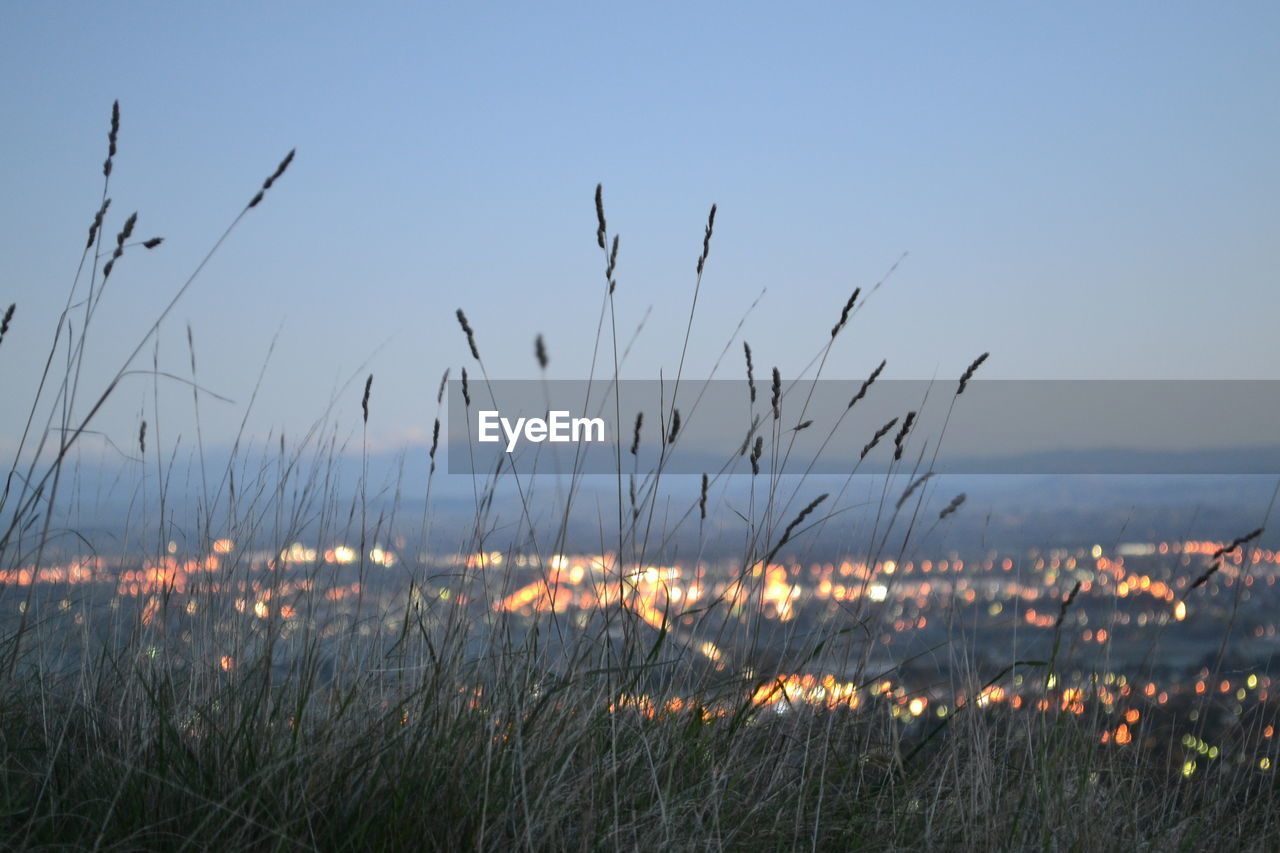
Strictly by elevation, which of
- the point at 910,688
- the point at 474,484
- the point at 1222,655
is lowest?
the point at 910,688

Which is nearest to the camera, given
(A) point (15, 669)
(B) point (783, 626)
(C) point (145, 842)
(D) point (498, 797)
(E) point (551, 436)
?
(C) point (145, 842)

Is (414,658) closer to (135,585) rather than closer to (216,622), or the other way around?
(216,622)

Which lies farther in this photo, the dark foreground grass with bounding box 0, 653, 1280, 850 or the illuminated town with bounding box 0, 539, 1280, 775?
the illuminated town with bounding box 0, 539, 1280, 775

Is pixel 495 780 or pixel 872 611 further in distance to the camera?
pixel 872 611

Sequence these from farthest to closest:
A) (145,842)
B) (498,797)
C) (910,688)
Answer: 1. (910,688)
2. (498,797)
3. (145,842)

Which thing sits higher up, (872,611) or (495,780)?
(872,611)

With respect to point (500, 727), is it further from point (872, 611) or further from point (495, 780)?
point (872, 611)

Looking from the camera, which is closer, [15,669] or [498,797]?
[498,797]

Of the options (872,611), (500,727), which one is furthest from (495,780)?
(872,611)

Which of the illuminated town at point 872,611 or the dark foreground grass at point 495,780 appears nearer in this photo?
the dark foreground grass at point 495,780

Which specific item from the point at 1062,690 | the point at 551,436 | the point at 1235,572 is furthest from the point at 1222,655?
the point at 551,436

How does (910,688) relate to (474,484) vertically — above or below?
below
